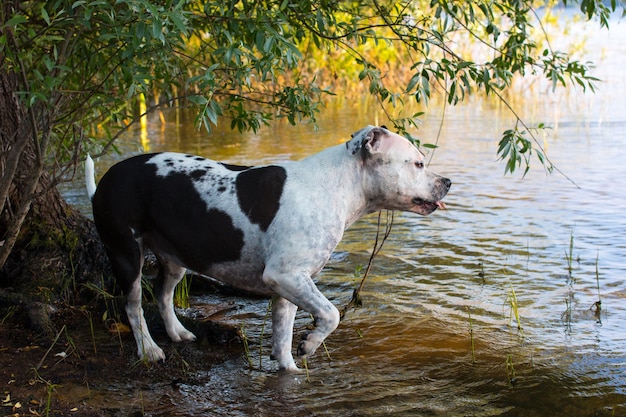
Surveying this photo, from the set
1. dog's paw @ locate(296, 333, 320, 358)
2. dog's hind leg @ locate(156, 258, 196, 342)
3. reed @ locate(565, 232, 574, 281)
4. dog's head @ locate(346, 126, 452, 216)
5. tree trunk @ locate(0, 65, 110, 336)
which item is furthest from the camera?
reed @ locate(565, 232, 574, 281)

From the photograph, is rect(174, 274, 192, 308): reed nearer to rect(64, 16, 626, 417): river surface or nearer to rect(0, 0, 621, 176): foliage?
rect(64, 16, 626, 417): river surface

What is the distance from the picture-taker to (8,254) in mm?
5887

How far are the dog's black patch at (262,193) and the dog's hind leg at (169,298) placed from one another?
951mm

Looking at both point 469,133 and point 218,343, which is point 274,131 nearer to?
point 469,133

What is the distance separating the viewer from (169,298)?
5715 millimetres

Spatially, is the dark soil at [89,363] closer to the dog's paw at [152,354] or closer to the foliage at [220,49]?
the dog's paw at [152,354]

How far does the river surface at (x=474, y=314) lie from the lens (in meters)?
4.89

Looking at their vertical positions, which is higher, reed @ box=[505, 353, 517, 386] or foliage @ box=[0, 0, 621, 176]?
foliage @ box=[0, 0, 621, 176]

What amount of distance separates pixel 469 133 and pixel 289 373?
1090 cm

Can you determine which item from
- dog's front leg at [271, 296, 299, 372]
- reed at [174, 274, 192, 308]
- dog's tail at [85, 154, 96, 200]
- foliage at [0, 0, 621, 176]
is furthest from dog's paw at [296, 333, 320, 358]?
reed at [174, 274, 192, 308]

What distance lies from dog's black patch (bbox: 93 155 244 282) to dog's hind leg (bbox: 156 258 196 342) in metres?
0.37

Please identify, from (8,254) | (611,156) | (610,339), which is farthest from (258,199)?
(611,156)

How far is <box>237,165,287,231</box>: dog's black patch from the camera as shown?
4980mm

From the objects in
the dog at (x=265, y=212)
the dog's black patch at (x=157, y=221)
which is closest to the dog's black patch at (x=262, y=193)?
the dog at (x=265, y=212)
